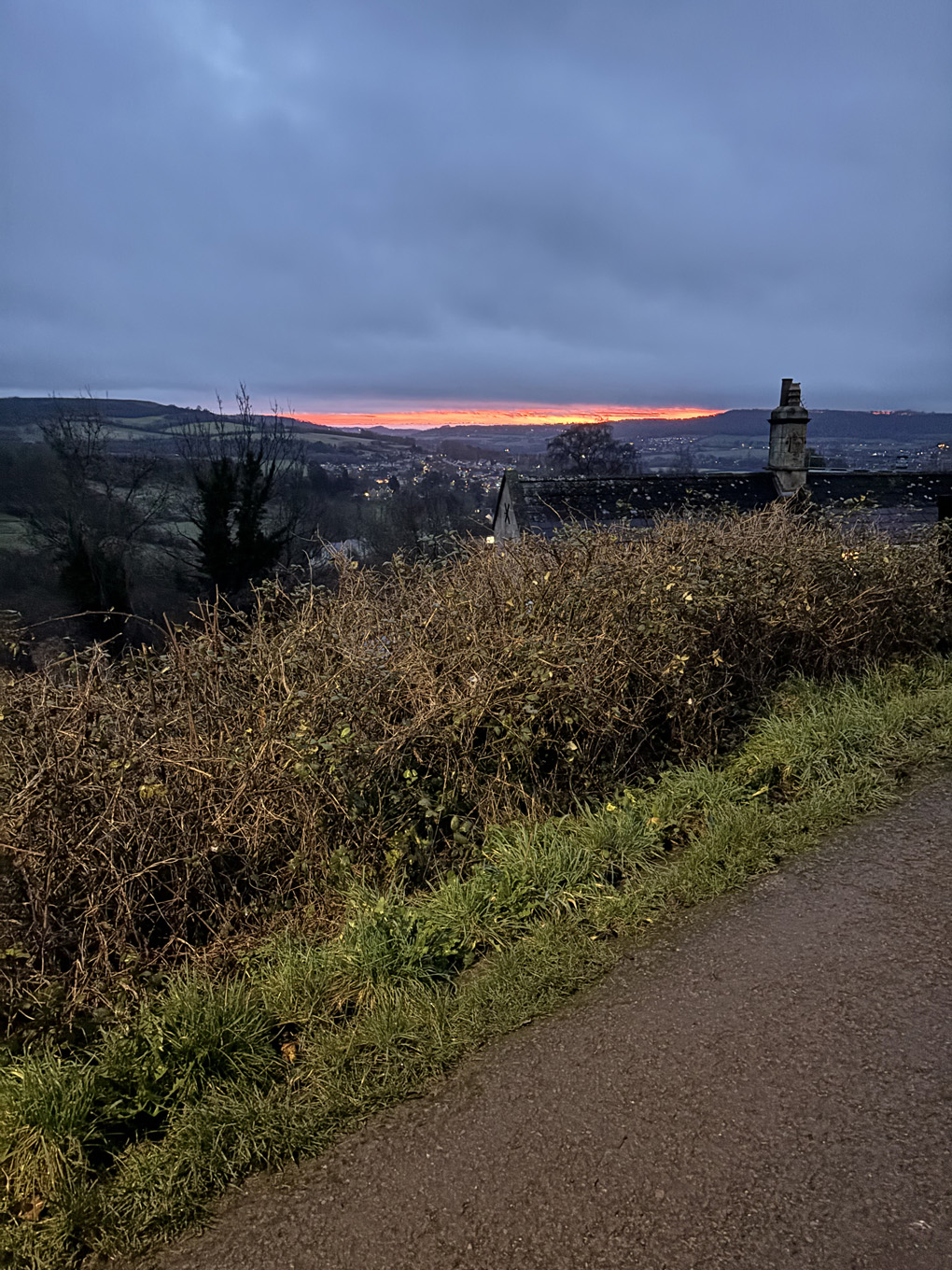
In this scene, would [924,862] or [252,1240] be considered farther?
[924,862]

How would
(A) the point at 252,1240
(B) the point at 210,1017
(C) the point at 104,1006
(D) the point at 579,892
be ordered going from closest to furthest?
(A) the point at 252,1240
(B) the point at 210,1017
(C) the point at 104,1006
(D) the point at 579,892

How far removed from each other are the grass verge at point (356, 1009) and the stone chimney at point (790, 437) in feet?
69.6

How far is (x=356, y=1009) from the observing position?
11.2 ft

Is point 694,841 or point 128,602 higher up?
point 694,841

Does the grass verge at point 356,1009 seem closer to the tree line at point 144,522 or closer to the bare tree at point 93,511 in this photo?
the tree line at point 144,522

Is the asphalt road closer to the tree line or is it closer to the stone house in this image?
the stone house

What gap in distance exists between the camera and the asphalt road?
2.34 meters

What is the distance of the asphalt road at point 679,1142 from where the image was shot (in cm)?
234

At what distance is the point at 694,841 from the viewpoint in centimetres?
444

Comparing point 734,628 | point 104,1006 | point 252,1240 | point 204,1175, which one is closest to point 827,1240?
point 252,1240

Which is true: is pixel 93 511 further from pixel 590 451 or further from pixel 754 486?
pixel 590 451

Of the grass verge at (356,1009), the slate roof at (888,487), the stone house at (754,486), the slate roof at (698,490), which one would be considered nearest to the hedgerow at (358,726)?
the grass verge at (356,1009)

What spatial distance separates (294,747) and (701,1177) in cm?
269

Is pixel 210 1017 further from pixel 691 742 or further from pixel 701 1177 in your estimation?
pixel 691 742
